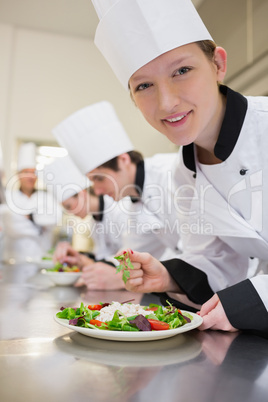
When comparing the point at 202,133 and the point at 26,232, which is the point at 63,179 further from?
the point at 202,133

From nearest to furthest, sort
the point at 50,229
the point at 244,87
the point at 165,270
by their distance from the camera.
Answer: the point at 165,270 → the point at 244,87 → the point at 50,229

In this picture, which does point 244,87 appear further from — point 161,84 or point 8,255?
point 8,255

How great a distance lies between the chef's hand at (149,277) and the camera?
95cm

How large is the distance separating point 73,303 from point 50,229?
281 cm

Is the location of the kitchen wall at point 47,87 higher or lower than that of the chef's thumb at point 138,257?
higher

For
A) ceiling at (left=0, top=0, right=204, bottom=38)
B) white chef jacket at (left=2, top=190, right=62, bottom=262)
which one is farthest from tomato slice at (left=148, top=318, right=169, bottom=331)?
ceiling at (left=0, top=0, right=204, bottom=38)

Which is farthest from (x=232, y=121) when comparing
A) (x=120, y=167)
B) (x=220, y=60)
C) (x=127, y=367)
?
(x=120, y=167)

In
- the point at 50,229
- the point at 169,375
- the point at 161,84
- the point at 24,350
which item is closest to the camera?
the point at 169,375

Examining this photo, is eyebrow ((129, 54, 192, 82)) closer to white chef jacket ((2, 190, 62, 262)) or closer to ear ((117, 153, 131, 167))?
ear ((117, 153, 131, 167))

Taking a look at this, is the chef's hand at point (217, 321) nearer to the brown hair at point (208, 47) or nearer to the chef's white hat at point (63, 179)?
the brown hair at point (208, 47)

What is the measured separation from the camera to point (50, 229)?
152 inches

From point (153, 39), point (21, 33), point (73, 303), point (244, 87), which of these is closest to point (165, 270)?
point (73, 303)

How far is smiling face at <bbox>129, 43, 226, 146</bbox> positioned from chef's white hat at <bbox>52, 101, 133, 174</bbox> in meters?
1.16

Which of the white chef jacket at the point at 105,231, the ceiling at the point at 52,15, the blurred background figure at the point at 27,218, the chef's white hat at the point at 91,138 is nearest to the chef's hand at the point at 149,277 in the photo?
the chef's white hat at the point at 91,138
